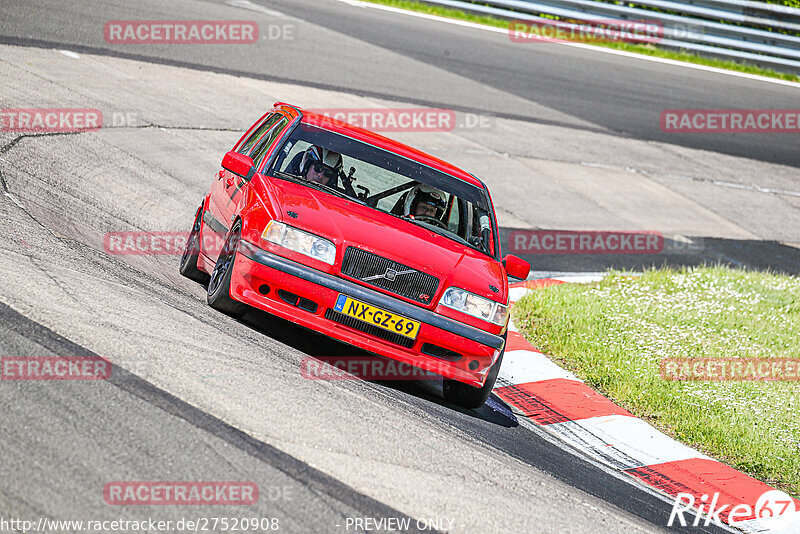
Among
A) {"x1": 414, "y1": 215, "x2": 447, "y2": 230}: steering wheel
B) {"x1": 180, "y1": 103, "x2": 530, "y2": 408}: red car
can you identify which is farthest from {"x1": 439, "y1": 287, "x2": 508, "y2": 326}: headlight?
{"x1": 414, "y1": 215, "x2": 447, "y2": 230}: steering wheel

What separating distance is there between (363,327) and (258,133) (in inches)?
107

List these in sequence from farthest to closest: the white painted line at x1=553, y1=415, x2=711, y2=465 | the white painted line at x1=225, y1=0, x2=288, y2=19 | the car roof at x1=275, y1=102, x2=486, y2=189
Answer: the white painted line at x1=225, y1=0, x2=288, y2=19, the car roof at x1=275, y1=102, x2=486, y2=189, the white painted line at x1=553, y1=415, x2=711, y2=465

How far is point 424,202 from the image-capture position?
23.0 ft

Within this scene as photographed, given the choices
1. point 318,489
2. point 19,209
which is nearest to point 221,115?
point 19,209

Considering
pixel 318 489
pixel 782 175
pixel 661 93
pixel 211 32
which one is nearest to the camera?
pixel 318 489

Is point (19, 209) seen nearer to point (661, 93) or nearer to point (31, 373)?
point (31, 373)

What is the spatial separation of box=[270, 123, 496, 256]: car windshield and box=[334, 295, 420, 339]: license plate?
113 cm

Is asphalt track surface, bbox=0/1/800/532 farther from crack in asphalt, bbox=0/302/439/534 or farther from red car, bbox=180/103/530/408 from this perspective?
red car, bbox=180/103/530/408

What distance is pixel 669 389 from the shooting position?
7309 mm

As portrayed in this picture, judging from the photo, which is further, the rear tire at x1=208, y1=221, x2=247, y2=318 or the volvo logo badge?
the rear tire at x1=208, y1=221, x2=247, y2=318

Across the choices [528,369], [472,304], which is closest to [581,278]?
[528,369]

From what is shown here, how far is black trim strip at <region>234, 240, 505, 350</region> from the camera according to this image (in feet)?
18.7

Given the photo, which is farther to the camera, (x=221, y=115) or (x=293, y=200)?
(x=221, y=115)

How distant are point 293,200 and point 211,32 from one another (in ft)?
36.1
